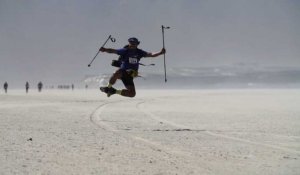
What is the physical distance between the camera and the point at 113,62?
47.4ft

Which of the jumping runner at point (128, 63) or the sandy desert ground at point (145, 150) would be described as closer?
the sandy desert ground at point (145, 150)

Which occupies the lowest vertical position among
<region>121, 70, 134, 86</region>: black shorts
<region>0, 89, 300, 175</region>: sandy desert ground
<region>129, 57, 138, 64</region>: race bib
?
<region>0, 89, 300, 175</region>: sandy desert ground

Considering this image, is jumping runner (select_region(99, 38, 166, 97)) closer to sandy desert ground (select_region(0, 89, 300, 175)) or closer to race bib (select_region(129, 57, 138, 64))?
race bib (select_region(129, 57, 138, 64))

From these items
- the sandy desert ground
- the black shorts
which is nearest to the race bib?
the black shorts

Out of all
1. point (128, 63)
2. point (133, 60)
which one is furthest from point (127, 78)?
point (133, 60)

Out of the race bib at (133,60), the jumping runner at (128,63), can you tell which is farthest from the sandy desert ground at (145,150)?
the race bib at (133,60)

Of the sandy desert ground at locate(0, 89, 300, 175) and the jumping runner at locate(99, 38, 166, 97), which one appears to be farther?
the jumping runner at locate(99, 38, 166, 97)

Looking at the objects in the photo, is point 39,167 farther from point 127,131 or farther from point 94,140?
point 127,131

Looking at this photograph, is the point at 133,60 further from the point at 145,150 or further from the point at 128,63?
the point at 145,150

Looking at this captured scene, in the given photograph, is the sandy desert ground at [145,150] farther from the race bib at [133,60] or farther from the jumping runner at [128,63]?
the race bib at [133,60]

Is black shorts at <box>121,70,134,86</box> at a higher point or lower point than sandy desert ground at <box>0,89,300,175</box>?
higher

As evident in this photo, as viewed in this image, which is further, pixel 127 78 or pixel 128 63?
pixel 127 78

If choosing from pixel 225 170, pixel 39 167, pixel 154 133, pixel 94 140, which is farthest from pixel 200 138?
pixel 39 167

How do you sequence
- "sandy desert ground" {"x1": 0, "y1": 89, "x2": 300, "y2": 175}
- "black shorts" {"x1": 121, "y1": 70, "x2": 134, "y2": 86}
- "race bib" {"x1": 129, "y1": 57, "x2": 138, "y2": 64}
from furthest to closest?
1. "black shorts" {"x1": 121, "y1": 70, "x2": 134, "y2": 86}
2. "race bib" {"x1": 129, "y1": 57, "x2": 138, "y2": 64}
3. "sandy desert ground" {"x1": 0, "y1": 89, "x2": 300, "y2": 175}
